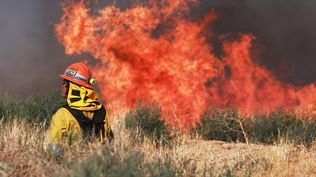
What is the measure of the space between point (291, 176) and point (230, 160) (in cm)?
217

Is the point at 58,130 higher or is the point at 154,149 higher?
the point at 58,130

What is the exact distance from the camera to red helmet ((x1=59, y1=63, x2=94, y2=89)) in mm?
7242

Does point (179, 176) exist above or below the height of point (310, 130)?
below

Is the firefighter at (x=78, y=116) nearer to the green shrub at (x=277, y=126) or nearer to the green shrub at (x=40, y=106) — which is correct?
the green shrub at (x=40, y=106)

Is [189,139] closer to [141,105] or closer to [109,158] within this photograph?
[141,105]

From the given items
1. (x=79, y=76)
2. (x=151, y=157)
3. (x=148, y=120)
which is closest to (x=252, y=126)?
(x=148, y=120)

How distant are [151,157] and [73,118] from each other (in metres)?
1.42

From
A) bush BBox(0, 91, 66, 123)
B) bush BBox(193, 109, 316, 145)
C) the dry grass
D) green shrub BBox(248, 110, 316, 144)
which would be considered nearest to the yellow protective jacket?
the dry grass

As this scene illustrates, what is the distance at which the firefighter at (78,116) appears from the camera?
6797mm

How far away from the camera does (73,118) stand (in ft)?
22.6

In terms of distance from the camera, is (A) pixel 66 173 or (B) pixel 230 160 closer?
(A) pixel 66 173

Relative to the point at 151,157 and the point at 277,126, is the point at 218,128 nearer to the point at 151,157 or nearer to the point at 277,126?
the point at 277,126

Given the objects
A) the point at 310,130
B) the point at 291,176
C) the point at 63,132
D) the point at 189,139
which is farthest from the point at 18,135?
the point at 310,130

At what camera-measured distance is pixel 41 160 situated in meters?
6.58
